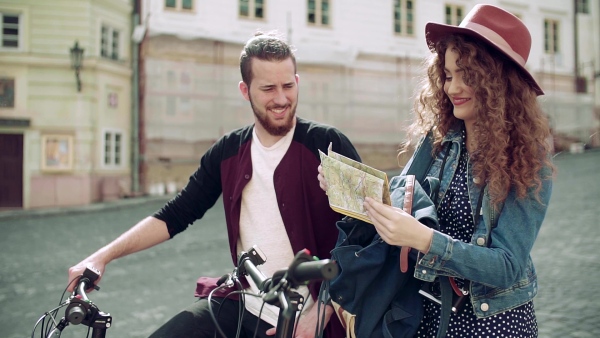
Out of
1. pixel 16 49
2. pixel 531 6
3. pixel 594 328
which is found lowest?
pixel 594 328

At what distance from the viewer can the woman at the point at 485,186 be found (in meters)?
1.88

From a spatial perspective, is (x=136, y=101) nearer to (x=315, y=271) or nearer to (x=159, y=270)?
(x=159, y=270)

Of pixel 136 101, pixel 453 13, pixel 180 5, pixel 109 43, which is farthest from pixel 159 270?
pixel 453 13

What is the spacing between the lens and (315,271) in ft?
4.86

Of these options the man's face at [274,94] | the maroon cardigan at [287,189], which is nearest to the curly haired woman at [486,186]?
the maroon cardigan at [287,189]

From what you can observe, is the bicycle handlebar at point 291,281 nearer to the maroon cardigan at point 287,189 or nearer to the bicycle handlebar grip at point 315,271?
Answer: the bicycle handlebar grip at point 315,271

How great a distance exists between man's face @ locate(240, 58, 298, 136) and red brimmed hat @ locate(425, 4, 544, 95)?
705 millimetres

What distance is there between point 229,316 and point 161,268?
5702 millimetres

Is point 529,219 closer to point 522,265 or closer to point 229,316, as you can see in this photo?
point 522,265

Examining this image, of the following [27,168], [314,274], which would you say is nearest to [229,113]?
[27,168]

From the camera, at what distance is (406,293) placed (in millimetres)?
2107

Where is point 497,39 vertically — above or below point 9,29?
below

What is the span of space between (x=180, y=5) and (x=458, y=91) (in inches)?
784

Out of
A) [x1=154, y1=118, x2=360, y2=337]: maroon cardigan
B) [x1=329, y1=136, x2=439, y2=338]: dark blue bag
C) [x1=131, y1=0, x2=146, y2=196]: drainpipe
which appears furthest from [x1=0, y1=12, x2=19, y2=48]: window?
[x1=329, y1=136, x2=439, y2=338]: dark blue bag
